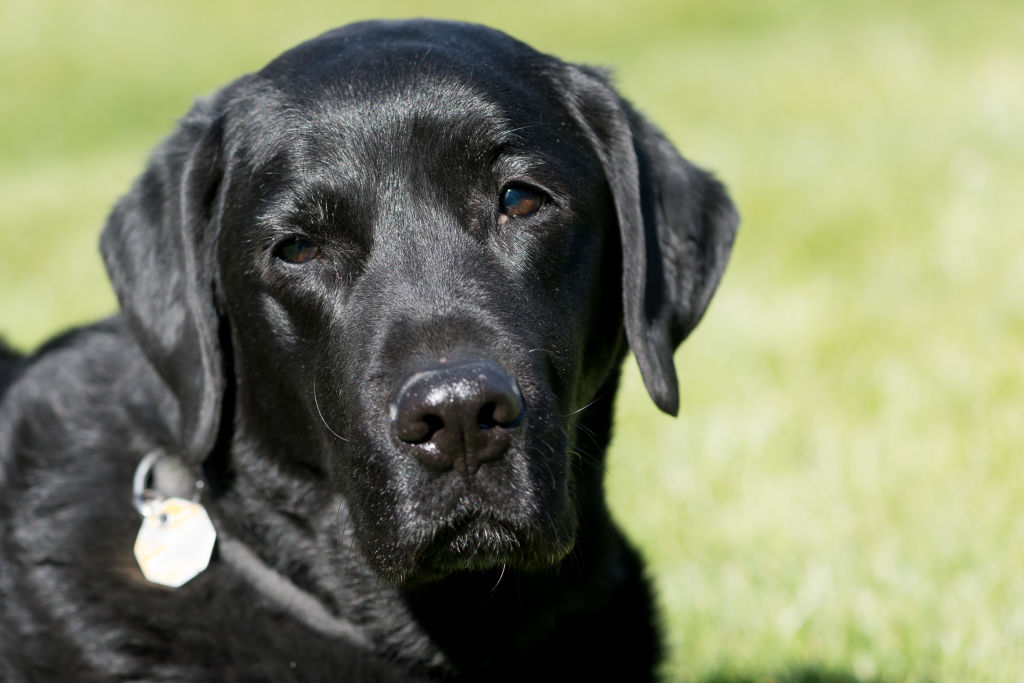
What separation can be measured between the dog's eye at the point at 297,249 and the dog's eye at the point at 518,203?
496 mm

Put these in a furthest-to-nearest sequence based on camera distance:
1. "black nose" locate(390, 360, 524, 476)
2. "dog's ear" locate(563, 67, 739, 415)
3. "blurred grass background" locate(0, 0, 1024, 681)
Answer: "blurred grass background" locate(0, 0, 1024, 681), "dog's ear" locate(563, 67, 739, 415), "black nose" locate(390, 360, 524, 476)

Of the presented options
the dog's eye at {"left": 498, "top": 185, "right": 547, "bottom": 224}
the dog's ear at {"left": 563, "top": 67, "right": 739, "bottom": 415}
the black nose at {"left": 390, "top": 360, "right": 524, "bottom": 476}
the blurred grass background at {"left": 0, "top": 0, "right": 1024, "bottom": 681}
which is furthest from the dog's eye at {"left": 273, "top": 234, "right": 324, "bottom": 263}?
the blurred grass background at {"left": 0, "top": 0, "right": 1024, "bottom": 681}

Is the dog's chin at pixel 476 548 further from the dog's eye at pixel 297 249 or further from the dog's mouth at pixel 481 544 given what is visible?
the dog's eye at pixel 297 249

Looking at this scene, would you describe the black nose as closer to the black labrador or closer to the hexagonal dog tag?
the black labrador

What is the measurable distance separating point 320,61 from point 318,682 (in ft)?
5.46

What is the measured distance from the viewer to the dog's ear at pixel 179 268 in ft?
10.6

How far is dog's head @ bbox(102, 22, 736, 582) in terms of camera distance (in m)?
2.76

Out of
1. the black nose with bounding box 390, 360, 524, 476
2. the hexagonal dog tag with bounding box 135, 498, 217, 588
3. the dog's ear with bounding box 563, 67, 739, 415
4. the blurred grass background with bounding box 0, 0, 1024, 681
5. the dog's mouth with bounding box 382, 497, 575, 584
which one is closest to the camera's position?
the black nose with bounding box 390, 360, 524, 476

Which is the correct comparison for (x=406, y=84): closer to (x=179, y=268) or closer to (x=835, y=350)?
(x=179, y=268)

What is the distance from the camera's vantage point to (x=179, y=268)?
3.31 m

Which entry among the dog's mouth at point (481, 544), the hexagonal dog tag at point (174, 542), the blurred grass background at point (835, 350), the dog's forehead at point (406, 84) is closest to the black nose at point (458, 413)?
the dog's mouth at point (481, 544)

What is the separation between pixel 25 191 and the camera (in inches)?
635

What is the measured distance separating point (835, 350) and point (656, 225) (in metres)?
3.94

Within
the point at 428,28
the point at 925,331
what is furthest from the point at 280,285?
the point at 925,331
